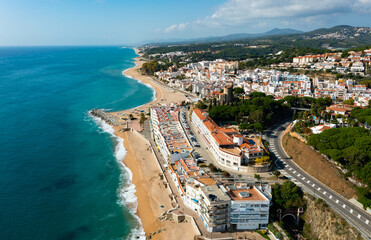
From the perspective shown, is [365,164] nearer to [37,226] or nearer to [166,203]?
[166,203]

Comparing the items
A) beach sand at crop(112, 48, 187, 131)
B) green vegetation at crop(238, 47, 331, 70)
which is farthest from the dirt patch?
green vegetation at crop(238, 47, 331, 70)

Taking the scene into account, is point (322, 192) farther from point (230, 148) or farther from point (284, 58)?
point (284, 58)

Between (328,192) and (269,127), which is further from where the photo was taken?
(269,127)

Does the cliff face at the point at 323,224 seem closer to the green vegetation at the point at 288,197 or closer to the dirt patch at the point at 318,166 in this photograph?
the green vegetation at the point at 288,197

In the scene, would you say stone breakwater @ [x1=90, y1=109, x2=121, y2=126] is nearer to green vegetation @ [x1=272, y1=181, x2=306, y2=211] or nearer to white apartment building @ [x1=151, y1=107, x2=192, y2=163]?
white apartment building @ [x1=151, y1=107, x2=192, y2=163]

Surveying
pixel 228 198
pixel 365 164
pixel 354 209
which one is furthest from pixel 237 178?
pixel 365 164

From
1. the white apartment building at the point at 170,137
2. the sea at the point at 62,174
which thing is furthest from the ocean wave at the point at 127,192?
the white apartment building at the point at 170,137
